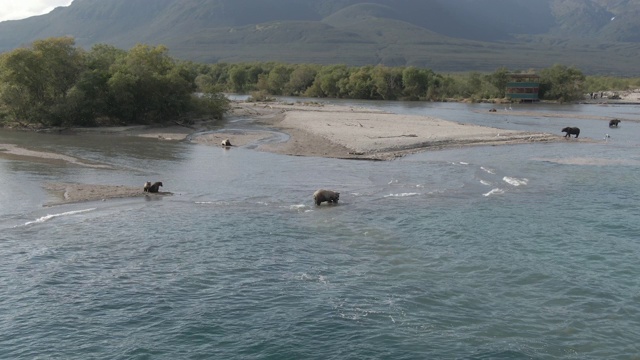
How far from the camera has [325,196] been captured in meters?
28.2

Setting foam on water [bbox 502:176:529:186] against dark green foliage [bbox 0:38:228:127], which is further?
A: dark green foliage [bbox 0:38:228:127]

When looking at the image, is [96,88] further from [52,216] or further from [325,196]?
[325,196]

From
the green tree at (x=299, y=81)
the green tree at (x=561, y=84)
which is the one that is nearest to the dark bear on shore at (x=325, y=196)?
the green tree at (x=561, y=84)

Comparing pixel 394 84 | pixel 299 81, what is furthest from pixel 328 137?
pixel 299 81

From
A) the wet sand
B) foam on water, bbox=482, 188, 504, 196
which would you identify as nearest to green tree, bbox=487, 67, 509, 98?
the wet sand

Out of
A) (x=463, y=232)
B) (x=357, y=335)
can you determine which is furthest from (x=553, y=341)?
(x=463, y=232)

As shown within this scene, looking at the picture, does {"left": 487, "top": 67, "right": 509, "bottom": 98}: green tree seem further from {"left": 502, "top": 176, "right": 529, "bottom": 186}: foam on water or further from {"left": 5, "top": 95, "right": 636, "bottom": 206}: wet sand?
{"left": 502, "top": 176, "right": 529, "bottom": 186}: foam on water

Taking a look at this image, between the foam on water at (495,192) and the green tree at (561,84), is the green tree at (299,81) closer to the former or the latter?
the green tree at (561,84)

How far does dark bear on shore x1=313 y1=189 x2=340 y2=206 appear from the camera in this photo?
28.0m

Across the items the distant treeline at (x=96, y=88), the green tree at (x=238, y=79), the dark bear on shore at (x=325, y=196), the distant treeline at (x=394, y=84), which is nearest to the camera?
the dark bear on shore at (x=325, y=196)

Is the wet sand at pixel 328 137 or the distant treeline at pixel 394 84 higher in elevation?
the distant treeline at pixel 394 84

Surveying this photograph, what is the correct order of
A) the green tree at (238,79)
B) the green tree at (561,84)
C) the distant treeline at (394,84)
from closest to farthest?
the green tree at (561,84) → the distant treeline at (394,84) → the green tree at (238,79)

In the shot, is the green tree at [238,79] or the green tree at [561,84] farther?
the green tree at [238,79]

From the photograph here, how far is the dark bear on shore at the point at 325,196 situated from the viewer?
28.0 meters
